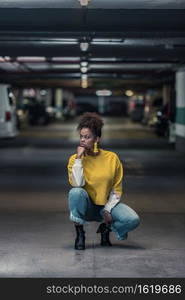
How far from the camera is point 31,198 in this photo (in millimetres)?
13836

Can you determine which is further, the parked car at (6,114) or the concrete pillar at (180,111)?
the parked car at (6,114)

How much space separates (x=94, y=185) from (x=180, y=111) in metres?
18.7

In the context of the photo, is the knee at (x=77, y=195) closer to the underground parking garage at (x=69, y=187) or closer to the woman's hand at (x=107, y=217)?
the woman's hand at (x=107, y=217)

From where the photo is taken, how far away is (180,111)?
27.3 metres

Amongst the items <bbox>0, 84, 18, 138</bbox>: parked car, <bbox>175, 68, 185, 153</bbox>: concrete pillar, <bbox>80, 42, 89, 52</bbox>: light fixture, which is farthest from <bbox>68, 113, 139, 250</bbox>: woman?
<bbox>0, 84, 18, 138</bbox>: parked car

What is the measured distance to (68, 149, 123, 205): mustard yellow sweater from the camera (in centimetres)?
886

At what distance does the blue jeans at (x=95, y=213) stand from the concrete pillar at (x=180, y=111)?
57.1ft

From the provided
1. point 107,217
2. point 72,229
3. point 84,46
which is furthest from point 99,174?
point 84,46

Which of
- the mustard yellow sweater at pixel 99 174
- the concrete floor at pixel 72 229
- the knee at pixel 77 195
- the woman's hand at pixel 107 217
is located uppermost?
the mustard yellow sweater at pixel 99 174

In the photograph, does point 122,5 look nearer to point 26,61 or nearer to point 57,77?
point 26,61

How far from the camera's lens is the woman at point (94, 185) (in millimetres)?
8734

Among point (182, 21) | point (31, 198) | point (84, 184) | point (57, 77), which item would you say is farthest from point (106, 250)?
point (57, 77)

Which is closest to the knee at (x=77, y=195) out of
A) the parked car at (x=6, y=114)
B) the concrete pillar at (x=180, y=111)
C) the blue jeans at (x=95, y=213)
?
the blue jeans at (x=95, y=213)

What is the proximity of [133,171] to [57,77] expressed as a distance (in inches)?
763
